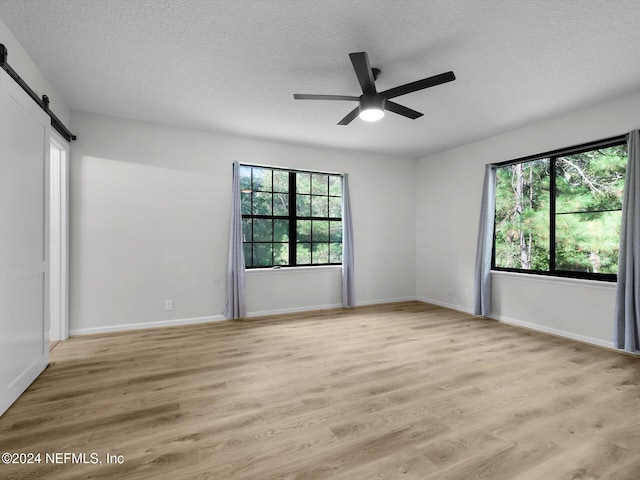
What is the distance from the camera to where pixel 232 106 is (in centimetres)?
351

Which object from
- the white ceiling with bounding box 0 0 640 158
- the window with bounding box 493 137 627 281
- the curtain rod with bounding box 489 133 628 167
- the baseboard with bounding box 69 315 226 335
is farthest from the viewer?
the baseboard with bounding box 69 315 226 335

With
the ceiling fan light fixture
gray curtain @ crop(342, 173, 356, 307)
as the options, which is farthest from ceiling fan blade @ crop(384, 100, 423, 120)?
gray curtain @ crop(342, 173, 356, 307)

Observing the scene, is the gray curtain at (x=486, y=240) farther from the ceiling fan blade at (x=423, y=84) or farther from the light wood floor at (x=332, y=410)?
the ceiling fan blade at (x=423, y=84)

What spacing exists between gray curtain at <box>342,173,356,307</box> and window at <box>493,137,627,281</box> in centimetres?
219

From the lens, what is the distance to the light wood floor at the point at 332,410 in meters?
1.60

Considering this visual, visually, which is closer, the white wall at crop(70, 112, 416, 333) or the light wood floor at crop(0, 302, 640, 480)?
the light wood floor at crop(0, 302, 640, 480)

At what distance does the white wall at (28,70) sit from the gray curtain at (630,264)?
556 centimetres

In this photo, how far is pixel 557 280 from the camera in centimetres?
382

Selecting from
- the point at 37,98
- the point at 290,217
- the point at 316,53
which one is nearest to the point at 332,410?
the point at 316,53

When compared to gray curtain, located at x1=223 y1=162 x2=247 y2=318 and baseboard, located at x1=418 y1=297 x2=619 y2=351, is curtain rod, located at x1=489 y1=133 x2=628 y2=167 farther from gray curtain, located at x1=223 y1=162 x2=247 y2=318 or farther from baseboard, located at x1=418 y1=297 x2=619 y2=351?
gray curtain, located at x1=223 y1=162 x2=247 y2=318

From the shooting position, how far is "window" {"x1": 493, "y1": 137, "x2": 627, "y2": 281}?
3.47m

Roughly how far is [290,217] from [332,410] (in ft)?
10.8

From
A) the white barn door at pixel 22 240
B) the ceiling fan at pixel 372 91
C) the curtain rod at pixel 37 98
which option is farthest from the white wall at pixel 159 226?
the ceiling fan at pixel 372 91


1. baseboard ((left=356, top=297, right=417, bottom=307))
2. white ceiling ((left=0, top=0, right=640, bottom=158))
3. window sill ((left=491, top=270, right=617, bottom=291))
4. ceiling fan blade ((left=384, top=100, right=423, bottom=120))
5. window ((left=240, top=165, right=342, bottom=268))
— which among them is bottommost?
baseboard ((left=356, top=297, right=417, bottom=307))
